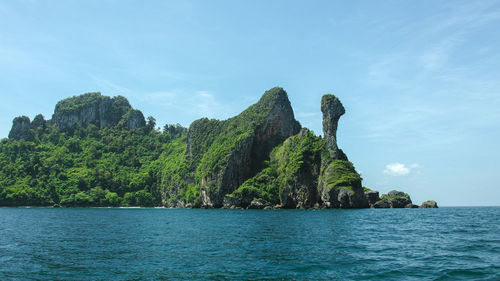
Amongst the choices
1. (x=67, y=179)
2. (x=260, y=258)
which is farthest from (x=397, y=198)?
(x=67, y=179)

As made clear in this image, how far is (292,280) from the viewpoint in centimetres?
1683

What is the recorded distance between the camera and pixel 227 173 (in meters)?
139

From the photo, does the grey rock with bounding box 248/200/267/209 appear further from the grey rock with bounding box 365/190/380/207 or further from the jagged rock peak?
the grey rock with bounding box 365/190/380/207

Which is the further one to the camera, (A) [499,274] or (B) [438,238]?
(B) [438,238]

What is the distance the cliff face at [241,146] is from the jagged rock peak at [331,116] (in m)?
35.0

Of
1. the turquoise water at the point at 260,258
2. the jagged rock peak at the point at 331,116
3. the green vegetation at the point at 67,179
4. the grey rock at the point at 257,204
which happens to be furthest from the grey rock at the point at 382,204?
the green vegetation at the point at 67,179

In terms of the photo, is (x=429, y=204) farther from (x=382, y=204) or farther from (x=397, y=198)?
(x=382, y=204)

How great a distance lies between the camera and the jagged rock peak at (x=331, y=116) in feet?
385

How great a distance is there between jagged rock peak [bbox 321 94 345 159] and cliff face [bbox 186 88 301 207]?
35.0m

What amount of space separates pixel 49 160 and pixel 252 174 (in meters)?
111

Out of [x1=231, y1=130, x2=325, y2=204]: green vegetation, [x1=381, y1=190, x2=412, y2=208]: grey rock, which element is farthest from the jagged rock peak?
[x1=381, y1=190, x2=412, y2=208]: grey rock

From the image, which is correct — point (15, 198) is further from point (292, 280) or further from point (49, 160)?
point (292, 280)

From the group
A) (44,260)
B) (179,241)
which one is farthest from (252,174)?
(44,260)

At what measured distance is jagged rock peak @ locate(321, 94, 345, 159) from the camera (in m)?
118
